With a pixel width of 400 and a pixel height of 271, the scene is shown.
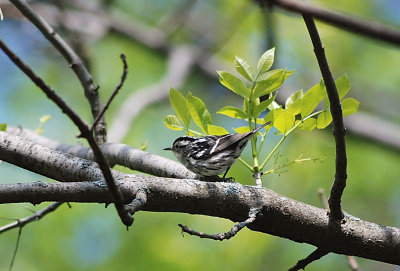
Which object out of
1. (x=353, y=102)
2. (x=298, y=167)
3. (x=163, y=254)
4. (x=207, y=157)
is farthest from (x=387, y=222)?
(x=353, y=102)

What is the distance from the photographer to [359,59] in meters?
10.7

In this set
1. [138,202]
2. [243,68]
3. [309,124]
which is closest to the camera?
[138,202]

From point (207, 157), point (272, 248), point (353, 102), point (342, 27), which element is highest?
point (272, 248)

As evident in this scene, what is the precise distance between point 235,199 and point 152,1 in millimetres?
10443

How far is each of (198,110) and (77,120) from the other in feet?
4.84

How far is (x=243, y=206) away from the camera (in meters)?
3.00

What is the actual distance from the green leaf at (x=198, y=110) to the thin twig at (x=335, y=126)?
1.03 meters

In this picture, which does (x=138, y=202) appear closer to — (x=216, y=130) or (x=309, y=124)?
(x=216, y=130)

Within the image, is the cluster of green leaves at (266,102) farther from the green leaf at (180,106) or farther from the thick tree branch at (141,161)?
the thick tree branch at (141,161)

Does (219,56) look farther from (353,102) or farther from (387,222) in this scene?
(353,102)

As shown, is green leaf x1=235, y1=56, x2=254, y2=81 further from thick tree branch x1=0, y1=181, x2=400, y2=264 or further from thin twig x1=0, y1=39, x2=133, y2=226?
thin twig x1=0, y1=39, x2=133, y2=226

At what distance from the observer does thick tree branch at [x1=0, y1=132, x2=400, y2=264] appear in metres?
2.90

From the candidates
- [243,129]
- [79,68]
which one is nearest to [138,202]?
[243,129]

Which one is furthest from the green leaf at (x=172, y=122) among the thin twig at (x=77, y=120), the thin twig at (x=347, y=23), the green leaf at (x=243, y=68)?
the thin twig at (x=347, y=23)
